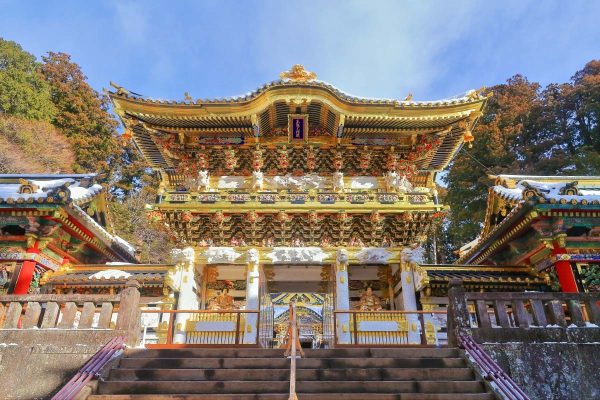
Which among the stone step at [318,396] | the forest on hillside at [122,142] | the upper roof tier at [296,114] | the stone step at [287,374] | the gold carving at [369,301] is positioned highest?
the forest on hillside at [122,142]

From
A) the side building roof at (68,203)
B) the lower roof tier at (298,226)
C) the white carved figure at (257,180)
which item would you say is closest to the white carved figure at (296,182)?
the white carved figure at (257,180)

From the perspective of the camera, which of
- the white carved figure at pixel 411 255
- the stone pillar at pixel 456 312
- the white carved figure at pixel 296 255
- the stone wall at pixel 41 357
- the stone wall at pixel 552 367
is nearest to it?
the stone wall at pixel 552 367

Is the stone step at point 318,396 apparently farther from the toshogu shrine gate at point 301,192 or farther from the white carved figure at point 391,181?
the white carved figure at point 391,181

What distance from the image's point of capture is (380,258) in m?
13.6

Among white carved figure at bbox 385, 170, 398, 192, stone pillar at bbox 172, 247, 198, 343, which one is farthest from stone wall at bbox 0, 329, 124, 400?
white carved figure at bbox 385, 170, 398, 192

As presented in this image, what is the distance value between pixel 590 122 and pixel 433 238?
14664 mm

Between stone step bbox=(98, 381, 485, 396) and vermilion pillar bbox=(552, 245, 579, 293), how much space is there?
23.6ft

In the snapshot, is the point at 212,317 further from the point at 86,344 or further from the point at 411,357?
the point at 411,357

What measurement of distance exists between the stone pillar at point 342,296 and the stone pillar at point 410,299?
1.87 metres

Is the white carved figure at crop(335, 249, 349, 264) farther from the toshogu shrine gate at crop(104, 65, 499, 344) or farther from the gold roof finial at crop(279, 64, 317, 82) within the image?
the gold roof finial at crop(279, 64, 317, 82)

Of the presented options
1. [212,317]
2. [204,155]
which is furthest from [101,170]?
[212,317]

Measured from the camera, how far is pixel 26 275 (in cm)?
1234

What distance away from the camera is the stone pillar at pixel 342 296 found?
1205cm

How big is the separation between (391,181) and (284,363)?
8471 millimetres
